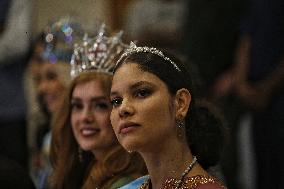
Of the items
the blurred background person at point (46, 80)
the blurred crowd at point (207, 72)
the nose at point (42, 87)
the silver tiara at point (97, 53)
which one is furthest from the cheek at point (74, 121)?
the nose at point (42, 87)

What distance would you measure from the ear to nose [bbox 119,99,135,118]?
0.14 meters

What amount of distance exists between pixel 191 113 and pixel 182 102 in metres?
0.08

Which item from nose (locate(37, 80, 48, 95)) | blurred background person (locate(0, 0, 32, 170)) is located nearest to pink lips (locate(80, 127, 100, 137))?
nose (locate(37, 80, 48, 95))

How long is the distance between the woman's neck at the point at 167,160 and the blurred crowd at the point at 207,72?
1.31 meters

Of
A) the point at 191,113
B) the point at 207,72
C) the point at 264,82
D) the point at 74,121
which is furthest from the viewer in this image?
the point at 207,72

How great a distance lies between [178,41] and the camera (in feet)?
16.0

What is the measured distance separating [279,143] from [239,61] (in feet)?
1.82

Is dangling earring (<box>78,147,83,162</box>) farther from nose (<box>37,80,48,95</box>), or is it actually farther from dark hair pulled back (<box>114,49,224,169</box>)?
nose (<box>37,80,48,95</box>)

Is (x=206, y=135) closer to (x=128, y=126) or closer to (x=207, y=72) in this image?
(x=128, y=126)

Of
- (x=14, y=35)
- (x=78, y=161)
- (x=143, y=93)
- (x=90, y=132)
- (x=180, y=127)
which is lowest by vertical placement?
(x=78, y=161)

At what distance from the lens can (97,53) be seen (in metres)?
3.44

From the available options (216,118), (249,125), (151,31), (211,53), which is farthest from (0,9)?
(216,118)

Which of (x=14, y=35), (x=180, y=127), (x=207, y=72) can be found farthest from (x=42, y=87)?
(x=180, y=127)

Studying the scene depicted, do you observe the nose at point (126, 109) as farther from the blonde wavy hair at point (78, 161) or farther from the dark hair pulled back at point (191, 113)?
the blonde wavy hair at point (78, 161)
